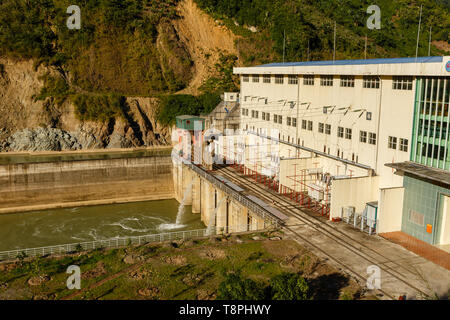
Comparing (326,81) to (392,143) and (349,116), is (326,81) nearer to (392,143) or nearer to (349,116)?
(349,116)

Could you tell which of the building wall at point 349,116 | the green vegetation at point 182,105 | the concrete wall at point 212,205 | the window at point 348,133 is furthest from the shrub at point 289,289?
the green vegetation at point 182,105

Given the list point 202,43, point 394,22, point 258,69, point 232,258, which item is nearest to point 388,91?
point 232,258

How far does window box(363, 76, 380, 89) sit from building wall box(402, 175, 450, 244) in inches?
265

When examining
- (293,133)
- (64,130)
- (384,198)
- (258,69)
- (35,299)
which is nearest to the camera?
(35,299)

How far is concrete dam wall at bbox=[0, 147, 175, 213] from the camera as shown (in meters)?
45.0

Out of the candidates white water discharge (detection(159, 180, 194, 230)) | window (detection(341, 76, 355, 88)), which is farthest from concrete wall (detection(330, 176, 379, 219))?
white water discharge (detection(159, 180, 194, 230))

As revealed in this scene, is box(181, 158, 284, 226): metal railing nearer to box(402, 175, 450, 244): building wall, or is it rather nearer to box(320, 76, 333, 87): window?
box(402, 175, 450, 244): building wall

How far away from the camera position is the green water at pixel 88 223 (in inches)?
1474

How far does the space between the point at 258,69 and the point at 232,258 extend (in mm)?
24890

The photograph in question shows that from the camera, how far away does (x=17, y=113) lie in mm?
67062

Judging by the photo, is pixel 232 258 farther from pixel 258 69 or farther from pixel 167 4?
pixel 167 4

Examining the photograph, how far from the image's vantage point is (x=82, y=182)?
4738 centimetres

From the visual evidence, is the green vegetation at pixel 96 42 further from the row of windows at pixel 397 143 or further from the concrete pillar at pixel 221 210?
the row of windows at pixel 397 143

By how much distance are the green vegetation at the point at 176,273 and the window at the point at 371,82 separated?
1223 centimetres
